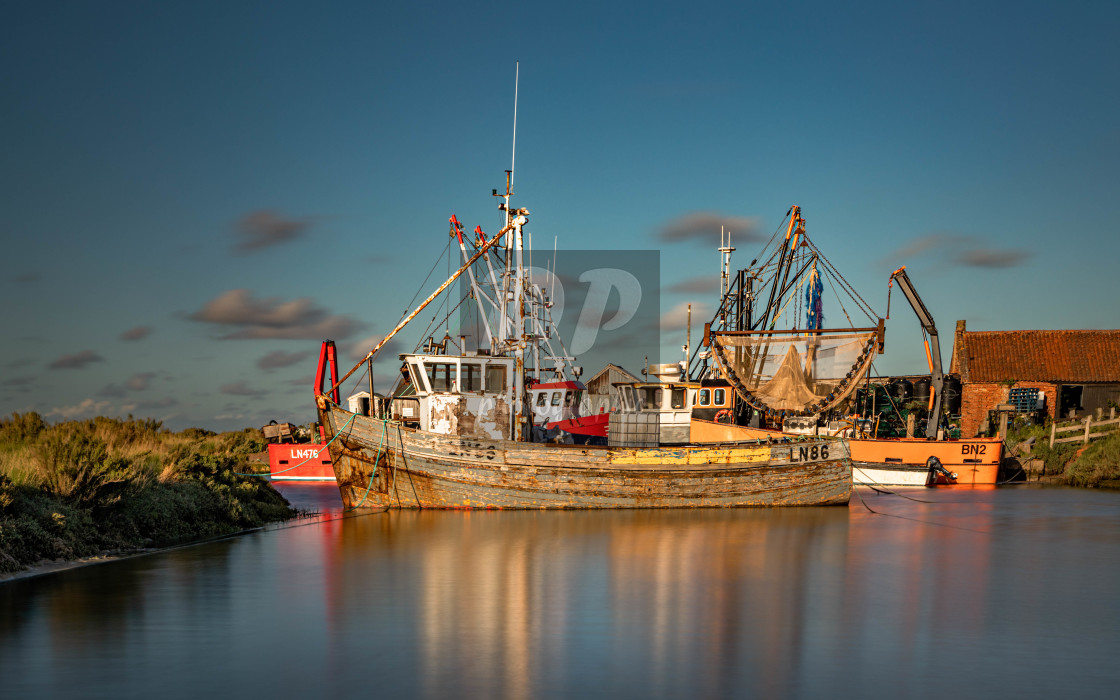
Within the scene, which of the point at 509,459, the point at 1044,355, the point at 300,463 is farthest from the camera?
the point at 1044,355

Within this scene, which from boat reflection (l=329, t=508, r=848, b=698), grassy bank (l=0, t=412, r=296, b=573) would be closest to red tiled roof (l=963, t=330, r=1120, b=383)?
boat reflection (l=329, t=508, r=848, b=698)

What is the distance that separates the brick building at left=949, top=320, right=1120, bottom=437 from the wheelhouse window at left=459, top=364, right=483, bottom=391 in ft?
97.3

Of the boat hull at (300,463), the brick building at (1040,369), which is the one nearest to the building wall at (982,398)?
the brick building at (1040,369)

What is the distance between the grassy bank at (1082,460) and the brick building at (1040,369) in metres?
5.31

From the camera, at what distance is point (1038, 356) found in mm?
40719

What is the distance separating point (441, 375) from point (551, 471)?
153 inches

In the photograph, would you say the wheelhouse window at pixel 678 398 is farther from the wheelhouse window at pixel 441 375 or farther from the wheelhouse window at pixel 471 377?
the wheelhouse window at pixel 441 375

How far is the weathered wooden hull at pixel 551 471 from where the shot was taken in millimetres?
19891

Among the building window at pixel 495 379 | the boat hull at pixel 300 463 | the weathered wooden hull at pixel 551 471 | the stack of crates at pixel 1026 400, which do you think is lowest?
the boat hull at pixel 300 463

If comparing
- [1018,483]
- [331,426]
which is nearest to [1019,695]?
[331,426]

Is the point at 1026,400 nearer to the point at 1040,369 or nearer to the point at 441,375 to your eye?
the point at 1040,369

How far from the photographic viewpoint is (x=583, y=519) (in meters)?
19.0

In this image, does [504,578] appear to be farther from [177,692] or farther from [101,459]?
[101,459]

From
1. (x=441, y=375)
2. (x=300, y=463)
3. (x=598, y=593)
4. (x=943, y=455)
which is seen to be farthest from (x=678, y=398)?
(x=598, y=593)
